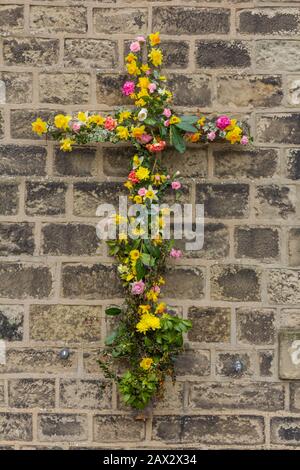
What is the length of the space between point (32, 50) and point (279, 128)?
1.39m

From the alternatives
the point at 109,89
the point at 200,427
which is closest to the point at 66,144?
the point at 109,89

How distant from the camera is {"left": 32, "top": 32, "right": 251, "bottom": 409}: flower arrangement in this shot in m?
2.87

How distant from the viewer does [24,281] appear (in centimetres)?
301

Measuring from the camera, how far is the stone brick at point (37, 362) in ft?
9.87

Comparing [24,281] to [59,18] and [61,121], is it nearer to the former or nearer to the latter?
[61,121]

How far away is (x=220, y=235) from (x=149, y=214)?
407 mm

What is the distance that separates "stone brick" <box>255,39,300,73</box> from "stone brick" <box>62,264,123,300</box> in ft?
4.49

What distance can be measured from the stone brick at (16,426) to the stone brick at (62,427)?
0.07 metres

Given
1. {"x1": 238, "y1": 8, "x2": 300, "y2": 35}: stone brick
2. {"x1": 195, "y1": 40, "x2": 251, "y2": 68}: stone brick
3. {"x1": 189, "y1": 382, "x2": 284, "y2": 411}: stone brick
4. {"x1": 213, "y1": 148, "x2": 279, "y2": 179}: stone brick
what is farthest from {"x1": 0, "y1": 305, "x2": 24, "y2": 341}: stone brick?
{"x1": 238, "y1": 8, "x2": 300, "y2": 35}: stone brick

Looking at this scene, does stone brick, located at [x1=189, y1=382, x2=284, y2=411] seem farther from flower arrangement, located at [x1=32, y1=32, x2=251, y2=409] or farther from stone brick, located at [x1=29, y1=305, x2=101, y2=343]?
stone brick, located at [x1=29, y1=305, x2=101, y2=343]

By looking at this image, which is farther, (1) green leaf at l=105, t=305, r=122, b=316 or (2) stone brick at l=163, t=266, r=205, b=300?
(2) stone brick at l=163, t=266, r=205, b=300

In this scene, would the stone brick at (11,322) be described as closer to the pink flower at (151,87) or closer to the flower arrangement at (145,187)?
the flower arrangement at (145,187)

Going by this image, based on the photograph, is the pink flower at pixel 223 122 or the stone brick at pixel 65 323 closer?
the pink flower at pixel 223 122

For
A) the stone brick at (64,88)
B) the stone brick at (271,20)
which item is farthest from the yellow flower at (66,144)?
the stone brick at (271,20)
